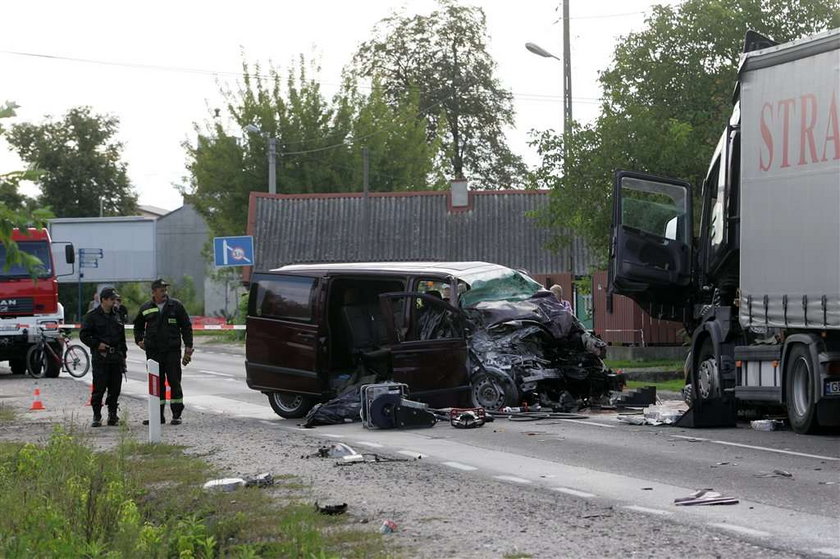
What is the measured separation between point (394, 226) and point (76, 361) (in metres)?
26.2

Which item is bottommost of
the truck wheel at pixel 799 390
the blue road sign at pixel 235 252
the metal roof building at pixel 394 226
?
the truck wheel at pixel 799 390

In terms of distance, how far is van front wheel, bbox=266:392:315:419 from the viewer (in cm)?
1798

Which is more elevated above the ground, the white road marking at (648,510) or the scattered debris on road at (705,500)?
the scattered debris on road at (705,500)

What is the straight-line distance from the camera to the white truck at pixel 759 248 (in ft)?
44.9

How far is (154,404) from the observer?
14.9m

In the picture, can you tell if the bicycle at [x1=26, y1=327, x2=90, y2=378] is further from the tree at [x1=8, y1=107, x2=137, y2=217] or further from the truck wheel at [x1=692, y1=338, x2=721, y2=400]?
the tree at [x1=8, y1=107, x2=137, y2=217]

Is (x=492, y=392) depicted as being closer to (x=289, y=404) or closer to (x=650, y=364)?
(x=289, y=404)

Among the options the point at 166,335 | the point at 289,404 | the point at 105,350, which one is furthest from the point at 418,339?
the point at 105,350

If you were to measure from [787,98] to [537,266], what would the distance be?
37678 millimetres

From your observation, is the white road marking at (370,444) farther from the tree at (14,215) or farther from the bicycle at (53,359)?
the bicycle at (53,359)

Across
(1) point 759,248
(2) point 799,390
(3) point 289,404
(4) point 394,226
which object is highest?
(4) point 394,226

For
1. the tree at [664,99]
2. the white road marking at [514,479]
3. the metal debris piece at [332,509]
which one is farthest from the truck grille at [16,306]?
the metal debris piece at [332,509]

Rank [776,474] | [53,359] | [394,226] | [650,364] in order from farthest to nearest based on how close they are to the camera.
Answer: [394,226] < [53,359] < [650,364] < [776,474]

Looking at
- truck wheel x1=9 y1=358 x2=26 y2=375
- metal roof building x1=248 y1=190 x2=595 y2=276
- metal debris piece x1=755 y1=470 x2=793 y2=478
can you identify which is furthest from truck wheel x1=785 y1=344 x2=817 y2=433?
metal roof building x1=248 y1=190 x2=595 y2=276
